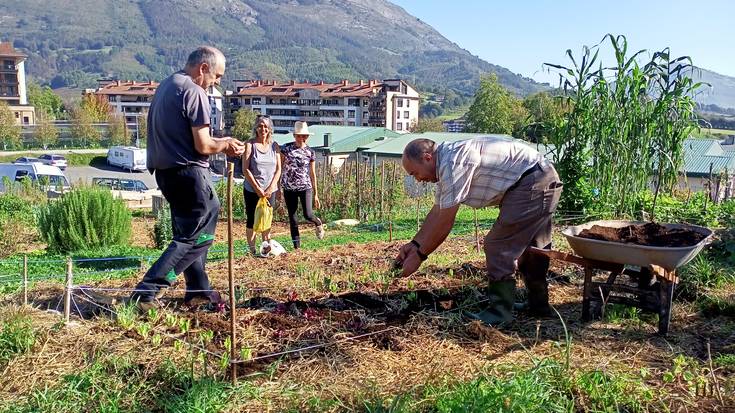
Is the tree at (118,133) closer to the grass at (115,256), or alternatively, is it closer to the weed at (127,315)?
the grass at (115,256)

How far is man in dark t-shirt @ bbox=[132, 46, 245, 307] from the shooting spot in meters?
3.72

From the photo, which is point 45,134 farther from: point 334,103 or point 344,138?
point 334,103

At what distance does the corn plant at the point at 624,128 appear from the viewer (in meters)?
7.80

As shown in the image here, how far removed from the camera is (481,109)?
59.9 m

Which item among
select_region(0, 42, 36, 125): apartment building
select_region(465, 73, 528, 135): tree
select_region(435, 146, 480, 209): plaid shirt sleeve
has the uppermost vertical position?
select_region(0, 42, 36, 125): apartment building

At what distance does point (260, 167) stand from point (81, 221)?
11.2 ft

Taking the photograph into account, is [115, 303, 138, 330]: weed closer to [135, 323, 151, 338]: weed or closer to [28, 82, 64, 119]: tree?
[135, 323, 151, 338]: weed

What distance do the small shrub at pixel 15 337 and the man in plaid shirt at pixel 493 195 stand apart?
214cm

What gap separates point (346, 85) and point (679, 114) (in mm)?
80687

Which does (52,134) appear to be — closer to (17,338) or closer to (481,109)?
(481,109)

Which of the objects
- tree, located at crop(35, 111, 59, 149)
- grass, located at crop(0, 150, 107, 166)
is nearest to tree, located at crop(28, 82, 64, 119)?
Answer: tree, located at crop(35, 111, 59, 149)

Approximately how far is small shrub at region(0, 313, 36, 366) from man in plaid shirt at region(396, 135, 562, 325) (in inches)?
84.4

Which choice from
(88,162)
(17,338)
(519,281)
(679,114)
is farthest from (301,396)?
(88,162)

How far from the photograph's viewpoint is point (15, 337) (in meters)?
3.17
